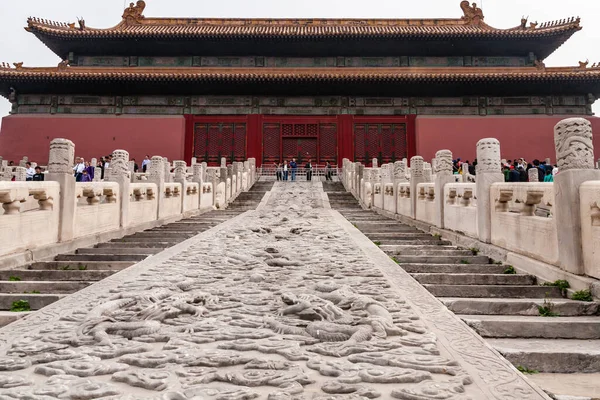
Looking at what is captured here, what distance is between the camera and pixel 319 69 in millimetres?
20469

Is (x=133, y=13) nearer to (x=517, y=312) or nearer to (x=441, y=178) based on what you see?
(x=441, y=178)

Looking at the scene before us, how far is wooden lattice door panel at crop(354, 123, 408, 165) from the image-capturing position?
67.7 ft

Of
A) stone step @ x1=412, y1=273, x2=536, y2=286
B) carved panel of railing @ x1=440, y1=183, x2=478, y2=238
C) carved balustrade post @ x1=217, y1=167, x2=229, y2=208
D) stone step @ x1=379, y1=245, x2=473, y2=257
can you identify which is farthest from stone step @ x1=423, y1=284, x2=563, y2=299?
carved balustrade post @ x1=217, y1=167, x2=229, y2=208

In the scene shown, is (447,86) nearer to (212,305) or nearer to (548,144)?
(548,144)

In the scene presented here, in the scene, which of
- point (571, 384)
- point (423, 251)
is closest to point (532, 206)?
point (423, 251)

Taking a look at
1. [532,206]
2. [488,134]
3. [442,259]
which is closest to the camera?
[532,206]

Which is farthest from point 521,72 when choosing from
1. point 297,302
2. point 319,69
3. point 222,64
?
point 297,302

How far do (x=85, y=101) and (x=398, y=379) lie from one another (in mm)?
22353

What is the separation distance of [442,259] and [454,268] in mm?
483

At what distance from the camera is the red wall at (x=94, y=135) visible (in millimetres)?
19281

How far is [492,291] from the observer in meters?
3.75

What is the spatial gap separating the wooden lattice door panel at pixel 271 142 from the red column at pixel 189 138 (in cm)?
375

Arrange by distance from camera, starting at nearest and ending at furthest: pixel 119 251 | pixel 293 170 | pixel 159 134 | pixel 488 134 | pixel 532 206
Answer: pixel 532 206, pixel 119 251, pixel 293 170, pixel 488 134, pixel 159 134

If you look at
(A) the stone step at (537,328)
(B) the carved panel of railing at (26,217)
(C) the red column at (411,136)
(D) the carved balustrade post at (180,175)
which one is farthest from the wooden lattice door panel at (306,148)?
(A) the stone step at (537,328)
